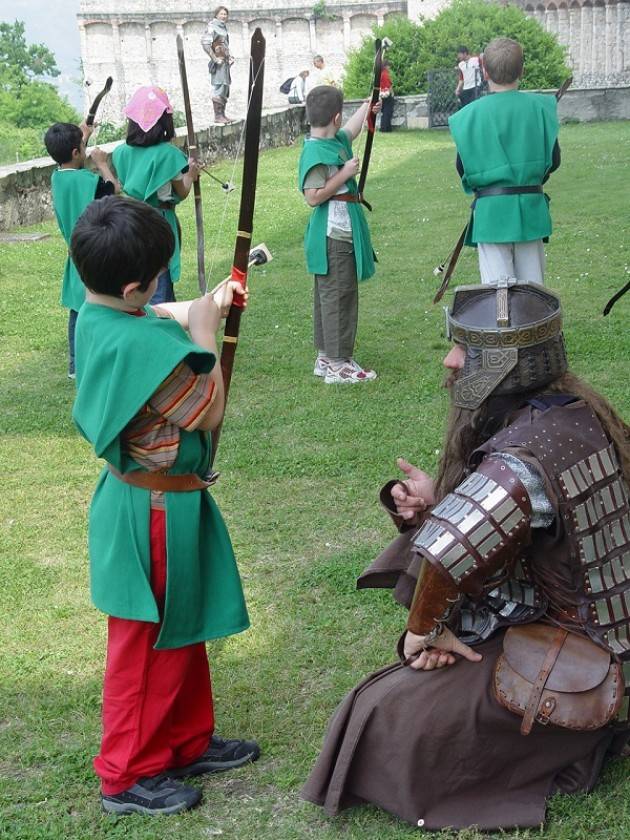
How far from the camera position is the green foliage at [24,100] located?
28.1 metres

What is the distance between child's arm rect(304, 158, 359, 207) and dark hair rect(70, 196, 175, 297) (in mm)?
3910

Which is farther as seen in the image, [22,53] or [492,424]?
[22,53]

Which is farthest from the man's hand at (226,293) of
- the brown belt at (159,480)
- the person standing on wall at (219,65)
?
the person standing on wall at (219,65)

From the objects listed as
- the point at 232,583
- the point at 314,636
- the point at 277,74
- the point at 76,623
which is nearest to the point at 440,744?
the point at 232,583

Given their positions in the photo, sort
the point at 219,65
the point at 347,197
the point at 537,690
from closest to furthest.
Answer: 1. the point at 537,690
2. the point at 347,197
3. the point at 219,65

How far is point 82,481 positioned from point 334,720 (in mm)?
3103

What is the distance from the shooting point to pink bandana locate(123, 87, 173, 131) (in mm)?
7121

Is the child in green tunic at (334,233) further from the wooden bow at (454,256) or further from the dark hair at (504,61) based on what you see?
the dark hair at (504,61)

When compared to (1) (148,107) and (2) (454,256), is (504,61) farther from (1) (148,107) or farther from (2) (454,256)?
(1) (148,107)

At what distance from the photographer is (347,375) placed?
23.2ft

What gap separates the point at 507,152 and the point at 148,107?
2291mm

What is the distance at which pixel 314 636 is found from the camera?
13.4 ft

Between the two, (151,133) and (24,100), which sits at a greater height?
(151,133)

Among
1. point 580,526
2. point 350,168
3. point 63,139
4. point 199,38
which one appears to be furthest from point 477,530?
point 199,38
